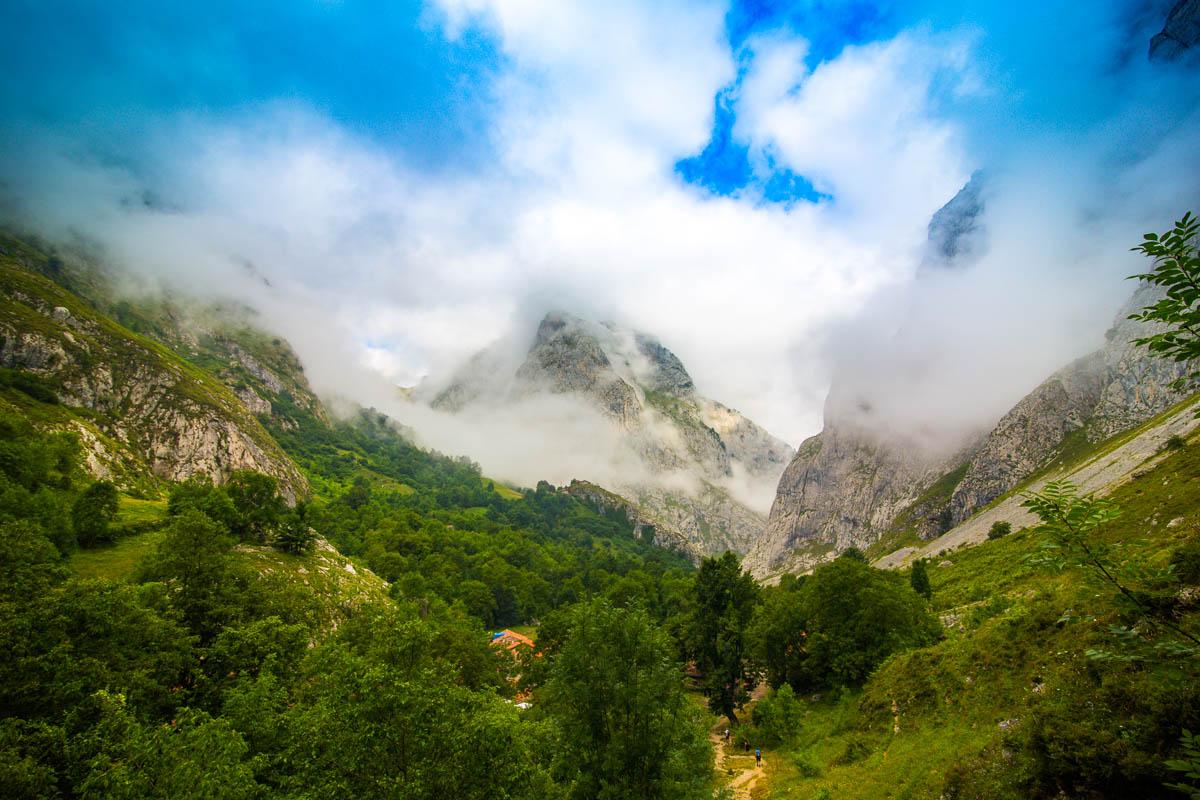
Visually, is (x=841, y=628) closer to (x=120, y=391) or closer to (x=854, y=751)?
(x=854, y=751)

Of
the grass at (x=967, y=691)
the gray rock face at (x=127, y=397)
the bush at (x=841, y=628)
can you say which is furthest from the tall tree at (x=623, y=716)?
the gray rock face at (x=127, y=397)

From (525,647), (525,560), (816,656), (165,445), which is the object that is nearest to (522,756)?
(816,656)

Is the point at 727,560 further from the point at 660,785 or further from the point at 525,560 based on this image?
the point at 525,560

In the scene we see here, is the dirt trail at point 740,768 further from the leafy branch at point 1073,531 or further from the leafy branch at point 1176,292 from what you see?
the leafy branch at point 1176,292

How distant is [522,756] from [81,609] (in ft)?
72.0

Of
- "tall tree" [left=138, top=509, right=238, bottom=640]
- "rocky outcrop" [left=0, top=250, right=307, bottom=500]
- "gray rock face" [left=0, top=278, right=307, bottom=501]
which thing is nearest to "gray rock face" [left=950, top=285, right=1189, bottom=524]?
"tall tree" [left=138, top=509, right=238, bottom=640]

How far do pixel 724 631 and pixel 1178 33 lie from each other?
273302 millimetres

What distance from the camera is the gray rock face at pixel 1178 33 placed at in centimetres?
16688

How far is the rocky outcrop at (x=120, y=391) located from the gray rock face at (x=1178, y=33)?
13001 inches

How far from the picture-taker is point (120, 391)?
356 ft

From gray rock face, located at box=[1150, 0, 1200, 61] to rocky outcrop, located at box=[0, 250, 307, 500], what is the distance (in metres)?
330

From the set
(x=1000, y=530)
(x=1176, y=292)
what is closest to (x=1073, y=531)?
(x=1176, y=292)

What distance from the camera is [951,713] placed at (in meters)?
23.4

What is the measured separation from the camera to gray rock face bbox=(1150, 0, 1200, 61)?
547 ft
